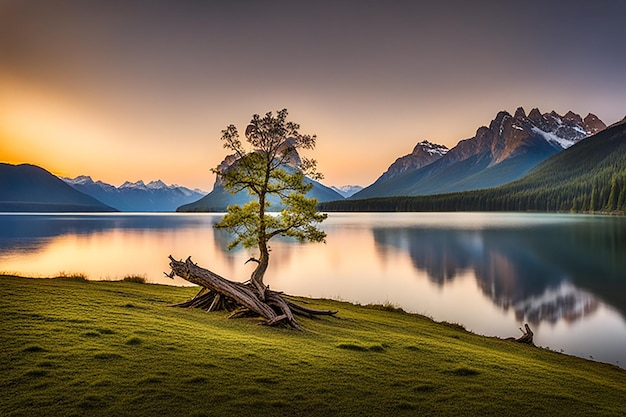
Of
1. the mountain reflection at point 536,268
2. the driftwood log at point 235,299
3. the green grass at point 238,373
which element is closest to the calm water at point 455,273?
the mountain reflection at point 536,268

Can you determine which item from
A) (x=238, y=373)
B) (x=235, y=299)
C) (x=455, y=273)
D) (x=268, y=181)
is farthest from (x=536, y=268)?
(x=238, y=373)

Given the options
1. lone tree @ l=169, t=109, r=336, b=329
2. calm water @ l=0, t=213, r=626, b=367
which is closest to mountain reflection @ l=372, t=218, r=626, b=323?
calm water @ l=0, t=213, r=626, b=367

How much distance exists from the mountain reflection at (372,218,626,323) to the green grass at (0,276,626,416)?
54.6 ft

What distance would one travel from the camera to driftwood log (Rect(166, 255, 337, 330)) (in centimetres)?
1580

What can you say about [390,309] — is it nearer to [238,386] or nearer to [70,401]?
[238,386]

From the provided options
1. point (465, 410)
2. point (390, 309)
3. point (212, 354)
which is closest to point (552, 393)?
point (465, 410)

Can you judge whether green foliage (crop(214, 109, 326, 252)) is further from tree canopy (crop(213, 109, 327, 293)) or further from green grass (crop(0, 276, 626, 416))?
green grass (crop(0, 276, 626, 416))

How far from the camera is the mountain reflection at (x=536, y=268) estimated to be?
2909 cm

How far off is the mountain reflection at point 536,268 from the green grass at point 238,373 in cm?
1664

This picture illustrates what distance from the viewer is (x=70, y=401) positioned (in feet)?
23.6

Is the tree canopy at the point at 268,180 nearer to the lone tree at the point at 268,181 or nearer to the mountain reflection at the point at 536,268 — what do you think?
the lone tree at the point at 268,181

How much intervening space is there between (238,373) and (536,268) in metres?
44.1

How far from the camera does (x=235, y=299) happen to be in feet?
53.6

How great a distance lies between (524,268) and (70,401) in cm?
4647
